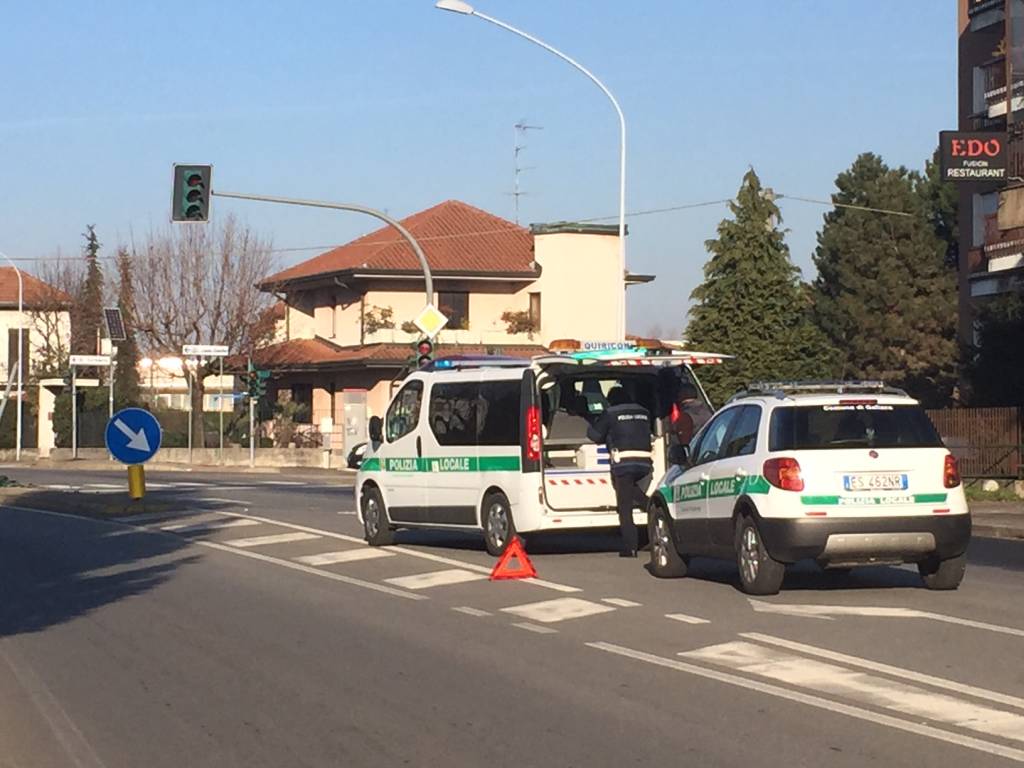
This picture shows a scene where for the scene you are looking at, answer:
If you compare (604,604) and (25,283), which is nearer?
(604,604)

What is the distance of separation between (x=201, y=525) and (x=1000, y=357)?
1727 centimetres

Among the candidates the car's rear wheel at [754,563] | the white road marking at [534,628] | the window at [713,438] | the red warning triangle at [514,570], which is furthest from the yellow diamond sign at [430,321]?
the white road marking at [534,628]

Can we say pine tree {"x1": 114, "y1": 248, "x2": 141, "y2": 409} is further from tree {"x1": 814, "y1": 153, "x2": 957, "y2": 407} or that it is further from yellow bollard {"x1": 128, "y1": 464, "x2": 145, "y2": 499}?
yellow bollard {"x1": 128, "y1": 464, "x2": 145, "y2": 499}

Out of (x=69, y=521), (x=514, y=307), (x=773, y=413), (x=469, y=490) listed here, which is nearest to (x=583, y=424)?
(x=469, y=490)

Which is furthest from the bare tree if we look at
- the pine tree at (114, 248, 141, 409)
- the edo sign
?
the edo sign

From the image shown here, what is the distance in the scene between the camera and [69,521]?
25.9 metres

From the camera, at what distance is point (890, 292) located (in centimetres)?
6412

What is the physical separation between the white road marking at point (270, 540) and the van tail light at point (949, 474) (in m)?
9.45

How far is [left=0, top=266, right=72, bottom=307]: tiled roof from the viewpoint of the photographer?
87625 mm

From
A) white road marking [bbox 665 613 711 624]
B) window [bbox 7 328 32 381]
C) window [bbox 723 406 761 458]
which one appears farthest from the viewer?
window [bbox 7 328 32 381]

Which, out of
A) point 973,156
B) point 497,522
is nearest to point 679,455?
point 497,522

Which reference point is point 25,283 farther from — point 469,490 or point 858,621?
point 858,621

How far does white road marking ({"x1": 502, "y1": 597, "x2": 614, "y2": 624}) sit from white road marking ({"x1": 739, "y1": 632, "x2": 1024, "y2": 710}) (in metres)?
1.76

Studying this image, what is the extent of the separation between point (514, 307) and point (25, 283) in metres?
42.6
